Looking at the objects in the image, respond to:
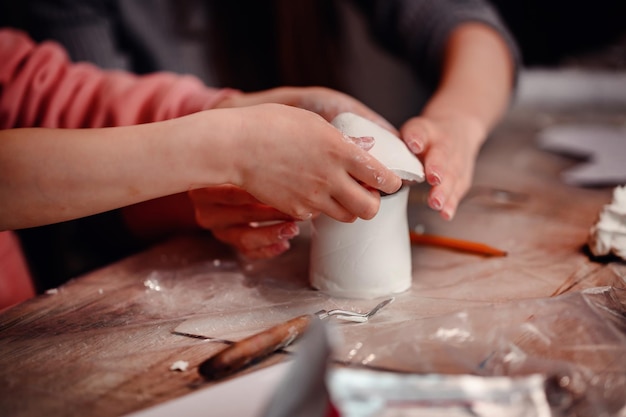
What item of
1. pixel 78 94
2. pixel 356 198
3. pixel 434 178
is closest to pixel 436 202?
pixel 434 178

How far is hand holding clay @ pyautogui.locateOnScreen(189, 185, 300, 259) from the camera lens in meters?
0.69

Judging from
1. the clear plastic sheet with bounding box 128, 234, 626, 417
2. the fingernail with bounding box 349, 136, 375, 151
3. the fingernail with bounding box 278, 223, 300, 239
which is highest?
the fingernail with bounding box 349, 136, 375, 151

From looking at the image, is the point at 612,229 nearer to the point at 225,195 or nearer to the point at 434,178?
the point at 434,178

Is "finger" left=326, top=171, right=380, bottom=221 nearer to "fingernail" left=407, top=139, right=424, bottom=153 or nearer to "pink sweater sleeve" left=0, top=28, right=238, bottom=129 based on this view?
"fingernail" left=407, top=139, right=424, bottom=153

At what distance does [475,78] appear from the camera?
3.31 ft

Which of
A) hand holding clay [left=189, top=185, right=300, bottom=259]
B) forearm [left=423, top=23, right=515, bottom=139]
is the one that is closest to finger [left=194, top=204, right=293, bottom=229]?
hand holding clay [left=189, top=185, right=300, bottom=259]

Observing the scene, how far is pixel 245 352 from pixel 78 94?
1.75ft

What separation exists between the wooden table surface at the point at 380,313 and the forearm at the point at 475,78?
0.13m

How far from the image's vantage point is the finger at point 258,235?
2.26 ft

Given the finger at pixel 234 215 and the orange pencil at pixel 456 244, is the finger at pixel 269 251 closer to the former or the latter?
the finger at pixel 234 215

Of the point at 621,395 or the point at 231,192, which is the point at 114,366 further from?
the point at 621,395

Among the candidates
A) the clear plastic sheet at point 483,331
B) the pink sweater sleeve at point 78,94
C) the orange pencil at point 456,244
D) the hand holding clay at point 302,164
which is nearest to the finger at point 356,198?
the hand holding clay at point 302,164

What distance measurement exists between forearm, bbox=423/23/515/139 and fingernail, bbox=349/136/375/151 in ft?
0.92

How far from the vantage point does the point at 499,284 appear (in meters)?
0.66
